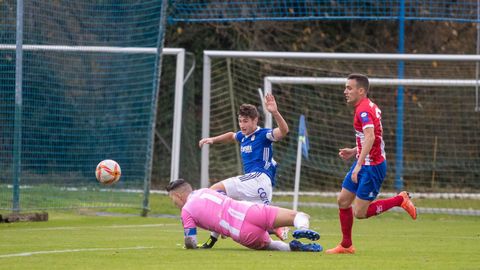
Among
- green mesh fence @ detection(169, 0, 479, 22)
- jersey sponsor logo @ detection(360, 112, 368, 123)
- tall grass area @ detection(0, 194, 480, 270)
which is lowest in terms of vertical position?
tall grass area @ detection(0, 194, 480, 270)

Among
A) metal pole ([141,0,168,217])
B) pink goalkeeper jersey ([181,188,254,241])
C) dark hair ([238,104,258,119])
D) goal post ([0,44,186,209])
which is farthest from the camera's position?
metal pole ([141,0,168,217])

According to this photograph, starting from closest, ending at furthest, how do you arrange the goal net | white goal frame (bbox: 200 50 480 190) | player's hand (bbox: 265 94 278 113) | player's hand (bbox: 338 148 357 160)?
player's hand (bbox: 265 94 278 113), player's hand (bbox: 338 148 357 160), white goal frame (bbox: 200 50 480 190), the goal net

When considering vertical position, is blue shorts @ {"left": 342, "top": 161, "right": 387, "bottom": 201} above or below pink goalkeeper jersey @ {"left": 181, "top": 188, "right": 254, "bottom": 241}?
above

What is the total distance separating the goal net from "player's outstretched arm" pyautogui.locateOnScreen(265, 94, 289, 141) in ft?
29.9

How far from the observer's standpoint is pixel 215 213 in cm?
1077

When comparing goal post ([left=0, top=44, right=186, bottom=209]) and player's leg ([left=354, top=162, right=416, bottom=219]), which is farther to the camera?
goal post ([left=0, top=44, right=186, bottom=209])

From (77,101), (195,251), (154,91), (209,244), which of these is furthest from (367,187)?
(154,91)

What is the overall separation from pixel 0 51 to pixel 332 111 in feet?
32.1

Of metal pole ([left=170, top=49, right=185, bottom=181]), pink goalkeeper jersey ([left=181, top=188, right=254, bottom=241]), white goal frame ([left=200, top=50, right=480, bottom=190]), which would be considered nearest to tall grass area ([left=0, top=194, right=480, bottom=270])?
pink goalkeeper jersey ([left=181, top=188, right=254, bottom=241])

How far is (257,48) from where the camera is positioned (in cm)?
2788

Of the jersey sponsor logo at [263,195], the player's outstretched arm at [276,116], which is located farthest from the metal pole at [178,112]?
the player's outstretched arm at [276,116]

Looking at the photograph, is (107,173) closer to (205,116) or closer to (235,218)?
(235,218)

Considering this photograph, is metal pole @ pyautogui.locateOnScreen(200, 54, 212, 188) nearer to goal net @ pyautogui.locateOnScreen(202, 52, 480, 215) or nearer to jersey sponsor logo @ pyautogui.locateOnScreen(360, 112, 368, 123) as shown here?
goal net @ pyautogui.locateOnScreen(202, 52, 480, 215)

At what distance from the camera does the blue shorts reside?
36.2ft
